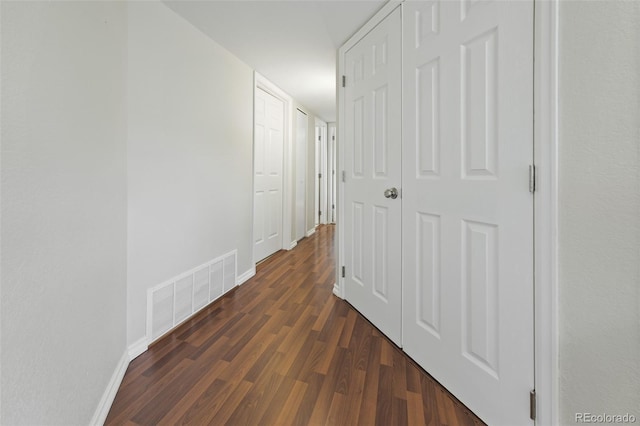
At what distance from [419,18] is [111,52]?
1.50 m

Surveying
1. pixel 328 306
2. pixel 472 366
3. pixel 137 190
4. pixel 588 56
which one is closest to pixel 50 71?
pixel 137 190

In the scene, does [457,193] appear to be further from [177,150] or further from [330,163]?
[330,163]

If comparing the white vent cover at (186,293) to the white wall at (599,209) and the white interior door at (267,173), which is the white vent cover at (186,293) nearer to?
the white interior door at (267,173)

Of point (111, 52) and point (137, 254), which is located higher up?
point (111, 52)

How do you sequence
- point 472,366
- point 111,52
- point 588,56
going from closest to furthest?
point 588,56 → point 472,366 → point 111,52

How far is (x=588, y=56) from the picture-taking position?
0.80m

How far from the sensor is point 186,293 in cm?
207

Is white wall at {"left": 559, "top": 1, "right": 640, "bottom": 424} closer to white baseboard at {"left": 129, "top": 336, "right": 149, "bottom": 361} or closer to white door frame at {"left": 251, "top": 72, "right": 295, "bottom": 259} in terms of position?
white baseboard at {"left": 129, "top": 336, "right": 149, "bottom": 361}

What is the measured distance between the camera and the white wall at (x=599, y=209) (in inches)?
28.7

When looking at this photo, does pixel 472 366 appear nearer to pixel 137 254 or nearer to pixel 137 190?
pixel 137 254

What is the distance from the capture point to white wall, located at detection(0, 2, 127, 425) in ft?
2.28

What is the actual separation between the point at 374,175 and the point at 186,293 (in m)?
1.55

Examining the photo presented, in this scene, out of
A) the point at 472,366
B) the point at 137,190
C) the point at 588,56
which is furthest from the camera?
the point at 137,190

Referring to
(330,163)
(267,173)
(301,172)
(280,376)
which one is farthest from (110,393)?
(330,163)
